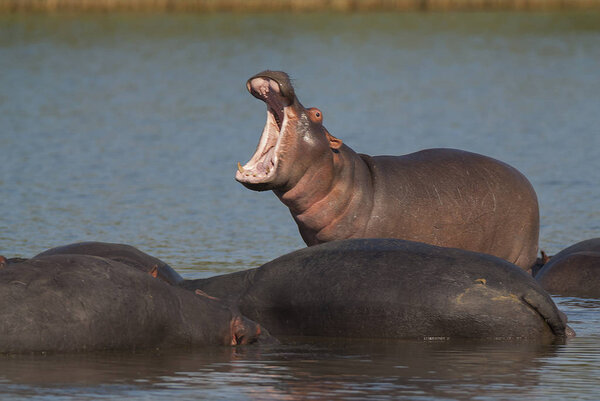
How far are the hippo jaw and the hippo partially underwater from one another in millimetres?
1244

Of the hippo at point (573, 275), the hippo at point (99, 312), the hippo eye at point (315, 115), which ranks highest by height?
the hippo eye at point (315, 115)

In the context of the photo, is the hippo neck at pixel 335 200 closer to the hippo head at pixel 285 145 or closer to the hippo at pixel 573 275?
the hippo head at pixel 285 145

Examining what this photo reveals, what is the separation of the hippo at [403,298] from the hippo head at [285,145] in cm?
164

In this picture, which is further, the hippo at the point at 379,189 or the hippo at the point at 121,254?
the hippo at the point at 379,189

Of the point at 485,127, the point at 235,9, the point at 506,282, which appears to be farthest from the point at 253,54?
the point at 506,282

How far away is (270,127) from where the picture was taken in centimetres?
1110

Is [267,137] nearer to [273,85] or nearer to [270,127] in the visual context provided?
[270,127]

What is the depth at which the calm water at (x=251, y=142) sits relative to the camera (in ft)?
25.1

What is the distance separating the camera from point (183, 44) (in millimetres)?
43375

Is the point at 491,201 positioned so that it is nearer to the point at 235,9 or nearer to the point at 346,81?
the point at 346,81

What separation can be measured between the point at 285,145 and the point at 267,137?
279mm

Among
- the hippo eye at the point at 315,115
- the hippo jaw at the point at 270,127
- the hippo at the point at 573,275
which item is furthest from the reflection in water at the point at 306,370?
the hippo eye at the point at 315,115

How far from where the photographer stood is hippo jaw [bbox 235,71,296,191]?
1066cm

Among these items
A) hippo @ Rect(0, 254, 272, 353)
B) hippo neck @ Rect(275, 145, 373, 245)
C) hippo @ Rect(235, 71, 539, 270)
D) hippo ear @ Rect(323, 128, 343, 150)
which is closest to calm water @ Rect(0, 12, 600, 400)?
hippo @ Rect(0, 254, 272, 353)
